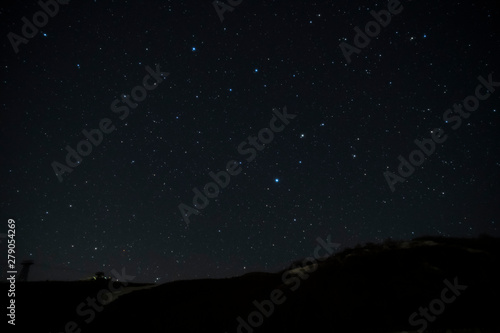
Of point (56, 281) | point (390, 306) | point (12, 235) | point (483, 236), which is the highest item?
point (12, 235)

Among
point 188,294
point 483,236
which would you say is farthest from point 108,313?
point 483,236

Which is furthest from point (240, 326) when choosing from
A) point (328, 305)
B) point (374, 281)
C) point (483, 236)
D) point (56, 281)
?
point (483, 236)

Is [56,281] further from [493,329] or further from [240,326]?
[493,329]

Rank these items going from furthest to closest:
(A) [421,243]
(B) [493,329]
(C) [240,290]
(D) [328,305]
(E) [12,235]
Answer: (C) [240,290], (A) [421,243], (E) [12,235], (D) [328,305], (B) [493,329]

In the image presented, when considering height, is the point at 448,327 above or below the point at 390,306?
below

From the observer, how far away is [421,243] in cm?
995

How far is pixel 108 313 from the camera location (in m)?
10.1

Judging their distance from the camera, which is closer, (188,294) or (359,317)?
(359,317)

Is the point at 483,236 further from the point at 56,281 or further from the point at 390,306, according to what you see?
the point at 56,281

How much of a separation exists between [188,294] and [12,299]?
287 inches

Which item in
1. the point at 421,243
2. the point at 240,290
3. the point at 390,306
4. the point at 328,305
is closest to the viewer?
the point at 390,306

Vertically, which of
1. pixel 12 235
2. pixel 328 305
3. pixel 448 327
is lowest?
pixel 448 327

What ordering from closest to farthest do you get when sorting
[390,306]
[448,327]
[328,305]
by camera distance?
[448,327] < [390,306] < [328,305]

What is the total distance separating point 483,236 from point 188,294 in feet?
43.4
